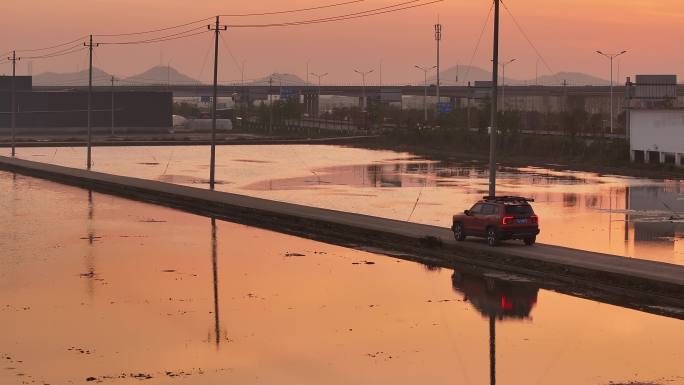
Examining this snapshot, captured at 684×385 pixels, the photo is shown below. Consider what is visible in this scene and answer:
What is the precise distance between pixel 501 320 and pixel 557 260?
772cm

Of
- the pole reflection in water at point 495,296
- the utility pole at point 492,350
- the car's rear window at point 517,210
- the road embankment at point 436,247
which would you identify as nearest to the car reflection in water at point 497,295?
the pole reflection in water at point 495,296

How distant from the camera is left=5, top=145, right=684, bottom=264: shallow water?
48688 mm

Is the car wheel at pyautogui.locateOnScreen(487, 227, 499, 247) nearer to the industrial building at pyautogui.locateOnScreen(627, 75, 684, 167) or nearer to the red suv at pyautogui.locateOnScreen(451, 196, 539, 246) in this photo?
the red suv at pyautogui.locateOnScreen(451, 196, 539, 246)

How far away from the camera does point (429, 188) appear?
74312 millimetres

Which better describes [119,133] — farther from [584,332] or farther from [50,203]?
[584,332]

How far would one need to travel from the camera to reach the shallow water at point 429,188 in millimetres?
48688

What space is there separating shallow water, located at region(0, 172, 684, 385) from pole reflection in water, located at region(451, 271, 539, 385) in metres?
0.06

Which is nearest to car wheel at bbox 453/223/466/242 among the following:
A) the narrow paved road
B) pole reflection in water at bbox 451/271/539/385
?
the narrow paved road

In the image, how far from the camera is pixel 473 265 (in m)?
38.0

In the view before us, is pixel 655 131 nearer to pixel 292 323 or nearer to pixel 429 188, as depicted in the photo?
pixel 429 188

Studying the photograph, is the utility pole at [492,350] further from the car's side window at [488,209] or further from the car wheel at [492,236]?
the car's side window at [488,209]

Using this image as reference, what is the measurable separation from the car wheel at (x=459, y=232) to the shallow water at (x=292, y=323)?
2995 millimetres

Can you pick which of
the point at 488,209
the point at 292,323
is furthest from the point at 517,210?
the point at 292,323

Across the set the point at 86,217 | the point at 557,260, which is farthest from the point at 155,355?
the point at 86,217
